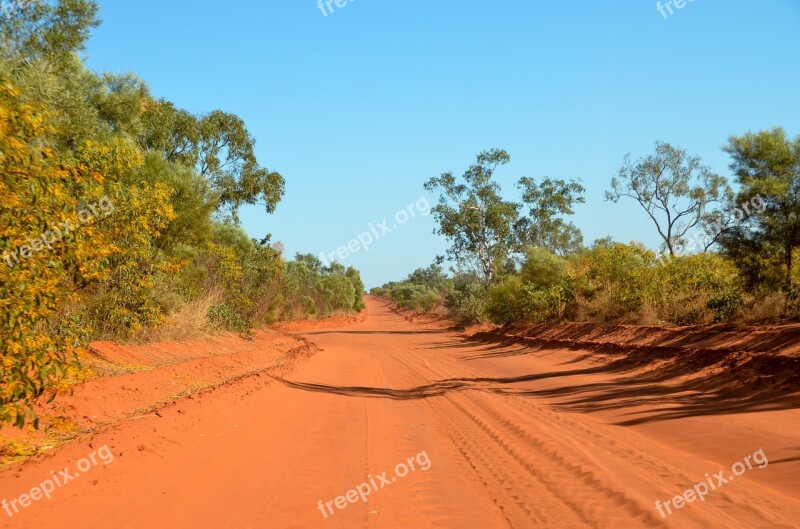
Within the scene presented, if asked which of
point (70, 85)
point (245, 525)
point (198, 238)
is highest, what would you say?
point (70, 85)

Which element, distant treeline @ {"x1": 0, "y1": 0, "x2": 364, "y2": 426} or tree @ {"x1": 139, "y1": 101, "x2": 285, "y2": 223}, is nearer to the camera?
distant treeline @ {"x1": 0, "y1": 0, "x2": 364, "y2": 426}

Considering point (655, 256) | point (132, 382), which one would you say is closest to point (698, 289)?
point (655, 256)

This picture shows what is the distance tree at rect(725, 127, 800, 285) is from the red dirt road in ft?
23.5

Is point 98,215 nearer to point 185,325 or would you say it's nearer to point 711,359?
point 185,325

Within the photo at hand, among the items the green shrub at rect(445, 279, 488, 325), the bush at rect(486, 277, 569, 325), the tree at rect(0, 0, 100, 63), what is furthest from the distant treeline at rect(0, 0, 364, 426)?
the green shrub at rect(445, 279, 488, 325)

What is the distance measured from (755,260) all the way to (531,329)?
1386cm

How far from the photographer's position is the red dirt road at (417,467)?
16.8 feet

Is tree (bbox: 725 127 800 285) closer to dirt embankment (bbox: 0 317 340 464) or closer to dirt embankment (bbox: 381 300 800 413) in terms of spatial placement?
dirt embankment (bbox: 381 300 800 413)

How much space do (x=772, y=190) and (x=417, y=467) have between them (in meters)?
13.9

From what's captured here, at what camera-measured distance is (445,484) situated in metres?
6.29

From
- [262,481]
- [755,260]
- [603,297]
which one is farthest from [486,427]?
[603,297]

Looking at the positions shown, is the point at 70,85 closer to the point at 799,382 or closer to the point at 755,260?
the point at 799,382

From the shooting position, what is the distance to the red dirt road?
512cm

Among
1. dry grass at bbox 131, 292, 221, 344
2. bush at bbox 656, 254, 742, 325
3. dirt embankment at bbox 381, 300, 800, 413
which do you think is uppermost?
dry grass at bbox 131, 292, 221, 344
